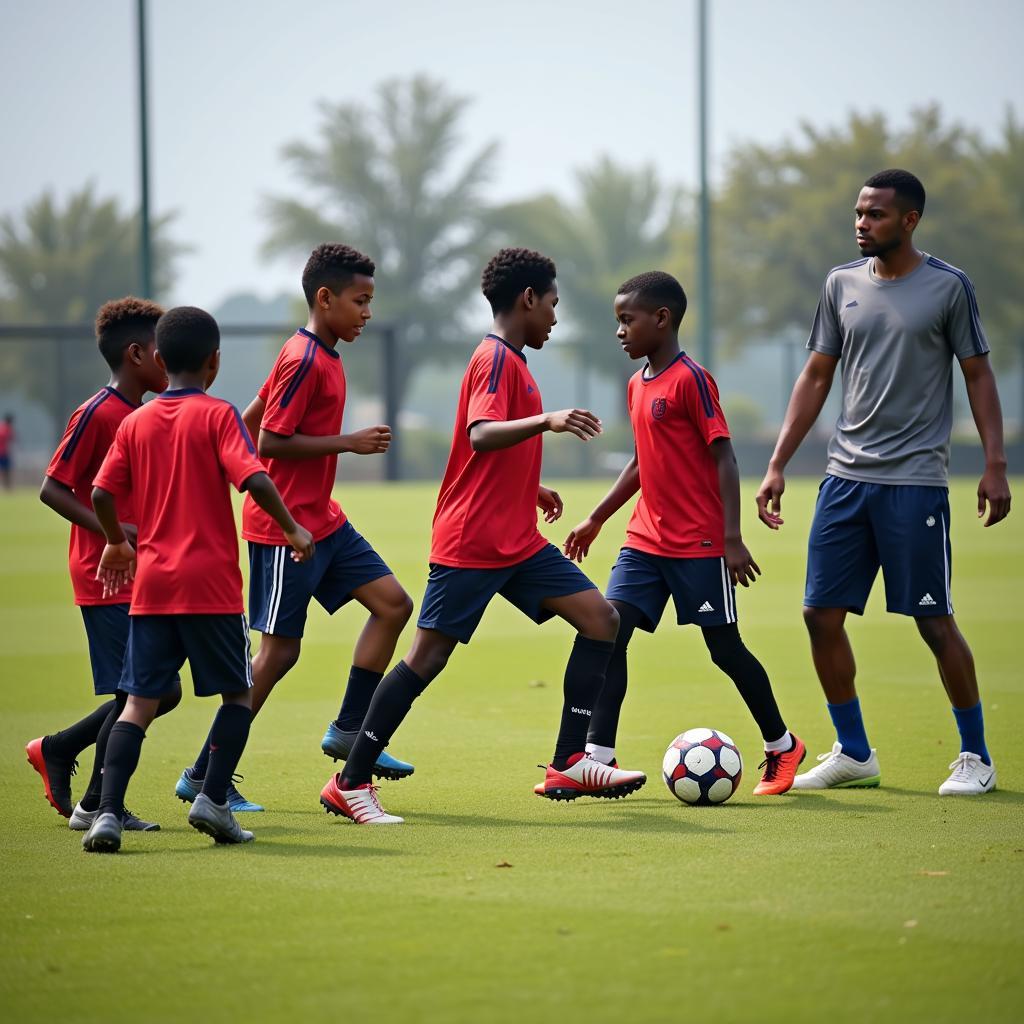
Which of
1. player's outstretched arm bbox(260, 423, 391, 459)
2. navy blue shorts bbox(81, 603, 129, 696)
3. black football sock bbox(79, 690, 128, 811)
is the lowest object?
black football sock bbox(79, 690, 128, 811)

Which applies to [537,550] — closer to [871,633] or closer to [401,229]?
[871,633]

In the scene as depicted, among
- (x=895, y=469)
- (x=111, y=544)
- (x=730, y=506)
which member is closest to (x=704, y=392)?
(x=730, y=506)

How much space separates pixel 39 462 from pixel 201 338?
1899 inches

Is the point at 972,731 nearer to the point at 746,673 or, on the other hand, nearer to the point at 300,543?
the point at 746,673

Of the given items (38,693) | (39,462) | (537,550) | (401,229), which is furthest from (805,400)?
(401,229)

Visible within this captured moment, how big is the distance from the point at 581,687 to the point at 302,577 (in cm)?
115

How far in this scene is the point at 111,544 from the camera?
→ 5.58 meters

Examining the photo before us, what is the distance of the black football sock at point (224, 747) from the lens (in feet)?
17.9

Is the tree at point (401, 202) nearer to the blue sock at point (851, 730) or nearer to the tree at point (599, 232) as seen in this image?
the tree at point (599, 232)

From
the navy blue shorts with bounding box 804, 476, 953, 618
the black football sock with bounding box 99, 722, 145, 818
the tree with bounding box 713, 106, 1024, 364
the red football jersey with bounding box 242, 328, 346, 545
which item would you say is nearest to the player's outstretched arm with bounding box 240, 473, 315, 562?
the red football jersey with bounding box 242, 328, 346, 545

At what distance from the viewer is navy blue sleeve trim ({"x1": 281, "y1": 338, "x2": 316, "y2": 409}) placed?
239 inches

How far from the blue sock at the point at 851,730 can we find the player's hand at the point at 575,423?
1.67 metres

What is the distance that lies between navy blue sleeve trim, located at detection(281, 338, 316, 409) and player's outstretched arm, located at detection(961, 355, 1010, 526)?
249cm

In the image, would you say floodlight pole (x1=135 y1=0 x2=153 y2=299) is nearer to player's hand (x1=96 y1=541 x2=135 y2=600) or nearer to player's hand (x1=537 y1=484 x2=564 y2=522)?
player's hand (x1=537 y1=484 x2=564 y2=522)
